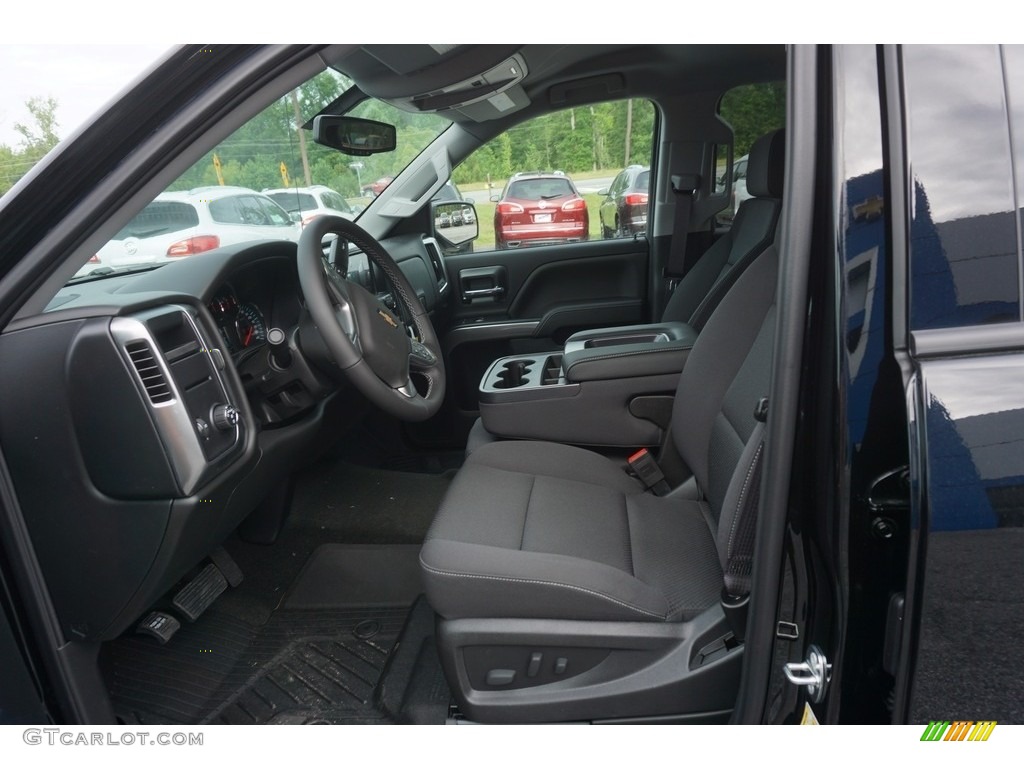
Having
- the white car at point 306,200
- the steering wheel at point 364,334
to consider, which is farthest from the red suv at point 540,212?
the steering wheel at point 364,334

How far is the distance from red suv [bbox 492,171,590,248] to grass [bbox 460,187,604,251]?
0.07 ft

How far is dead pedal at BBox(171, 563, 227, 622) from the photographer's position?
1.80m

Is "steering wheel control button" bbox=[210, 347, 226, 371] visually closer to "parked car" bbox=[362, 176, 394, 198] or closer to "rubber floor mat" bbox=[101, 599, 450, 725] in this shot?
Answer: "rubber floor mat" bbox=[101, 599, 450, 725]

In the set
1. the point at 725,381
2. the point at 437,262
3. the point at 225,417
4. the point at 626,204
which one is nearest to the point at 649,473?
the point at 725,381

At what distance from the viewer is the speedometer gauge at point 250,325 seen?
1773 millimetres

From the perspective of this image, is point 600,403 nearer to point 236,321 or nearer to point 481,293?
point 236,321

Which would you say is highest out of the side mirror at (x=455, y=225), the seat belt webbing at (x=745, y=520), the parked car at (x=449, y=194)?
the parked car at (x=449, y=194)

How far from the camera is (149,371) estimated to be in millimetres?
1223

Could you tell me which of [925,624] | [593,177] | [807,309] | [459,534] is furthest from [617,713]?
[593,177]

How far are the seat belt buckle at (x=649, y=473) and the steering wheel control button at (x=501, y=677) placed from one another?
31.4 inches

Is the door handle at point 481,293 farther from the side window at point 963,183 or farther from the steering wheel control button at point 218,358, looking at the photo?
the side window at point 963,183

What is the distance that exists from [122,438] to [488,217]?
2233 millimetres

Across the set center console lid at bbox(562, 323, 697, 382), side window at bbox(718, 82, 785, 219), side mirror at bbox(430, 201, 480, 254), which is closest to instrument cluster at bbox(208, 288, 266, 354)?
center console lid at bbox(562, 323, 697, 382)

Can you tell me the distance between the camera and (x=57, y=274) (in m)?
1.12
